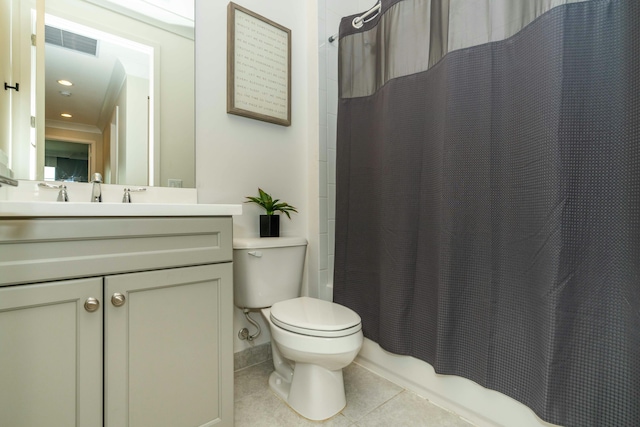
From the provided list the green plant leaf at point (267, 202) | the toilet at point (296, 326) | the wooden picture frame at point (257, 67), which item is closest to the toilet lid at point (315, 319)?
the toilet at point (296, 326)

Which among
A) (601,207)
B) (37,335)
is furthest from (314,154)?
(37,335)

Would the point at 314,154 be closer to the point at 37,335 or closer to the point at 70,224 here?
the point at 70,224

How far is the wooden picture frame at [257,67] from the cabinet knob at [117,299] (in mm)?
1040

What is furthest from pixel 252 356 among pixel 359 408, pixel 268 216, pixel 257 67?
pixel 257 67

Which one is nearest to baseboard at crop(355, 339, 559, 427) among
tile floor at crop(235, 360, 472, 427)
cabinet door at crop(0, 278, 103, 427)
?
tile floor at crop(235, 360, 472, 427)

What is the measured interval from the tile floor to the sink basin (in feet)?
2.82

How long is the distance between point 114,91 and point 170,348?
109 cm

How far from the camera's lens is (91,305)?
780 mm

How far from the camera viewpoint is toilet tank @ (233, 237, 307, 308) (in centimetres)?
139

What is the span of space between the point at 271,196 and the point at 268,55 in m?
0.78

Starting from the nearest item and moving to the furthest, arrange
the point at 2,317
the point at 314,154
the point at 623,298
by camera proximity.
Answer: the point at 2,317 → the point at 623,298 → the point at 314,154

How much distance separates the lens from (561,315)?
889 millimetres

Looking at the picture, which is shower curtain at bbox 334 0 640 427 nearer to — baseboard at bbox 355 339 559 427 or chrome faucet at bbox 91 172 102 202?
baseboard at bbox 355 339 559 427

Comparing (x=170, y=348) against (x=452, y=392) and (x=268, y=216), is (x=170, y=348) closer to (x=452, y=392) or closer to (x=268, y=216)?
(x=268, y=216)
